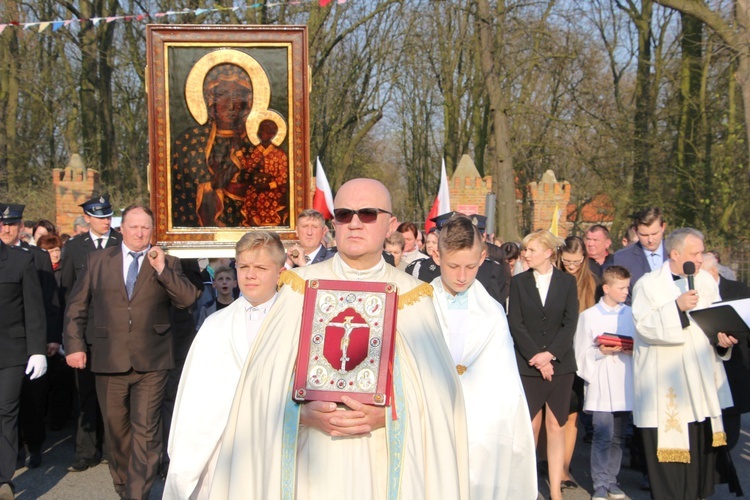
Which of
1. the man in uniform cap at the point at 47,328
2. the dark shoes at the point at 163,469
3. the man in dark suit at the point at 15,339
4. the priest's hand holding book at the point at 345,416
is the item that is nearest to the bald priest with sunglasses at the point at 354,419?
the priest's hand holding book at the point at 345,416

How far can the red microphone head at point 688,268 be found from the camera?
21.2 feet

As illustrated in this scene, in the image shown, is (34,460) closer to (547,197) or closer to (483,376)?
(483,376)

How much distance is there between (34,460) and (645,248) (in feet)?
20.2

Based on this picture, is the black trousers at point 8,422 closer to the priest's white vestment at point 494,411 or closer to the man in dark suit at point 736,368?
the priest's white vestment at point 494,411

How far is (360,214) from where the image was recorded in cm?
384

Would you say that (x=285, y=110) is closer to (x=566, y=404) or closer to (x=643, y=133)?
(x=566, y=404)

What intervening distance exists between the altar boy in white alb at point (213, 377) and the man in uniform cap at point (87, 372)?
142 inches

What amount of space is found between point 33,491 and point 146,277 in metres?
2.24

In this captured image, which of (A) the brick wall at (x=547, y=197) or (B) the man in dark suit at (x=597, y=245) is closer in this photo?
(B) the man in dark suit at (x=597, y=245)

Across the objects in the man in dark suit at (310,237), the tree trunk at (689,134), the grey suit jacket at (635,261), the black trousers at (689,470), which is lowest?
the black trousers at (689,470)

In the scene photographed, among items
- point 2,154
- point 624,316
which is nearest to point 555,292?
point 624,316

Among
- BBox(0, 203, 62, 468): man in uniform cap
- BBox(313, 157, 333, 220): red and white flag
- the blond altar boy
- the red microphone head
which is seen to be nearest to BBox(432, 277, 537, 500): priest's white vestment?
the red microphone head

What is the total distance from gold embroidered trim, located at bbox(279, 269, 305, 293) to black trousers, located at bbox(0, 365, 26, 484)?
4103 mm

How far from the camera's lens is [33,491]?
7.77 metres
